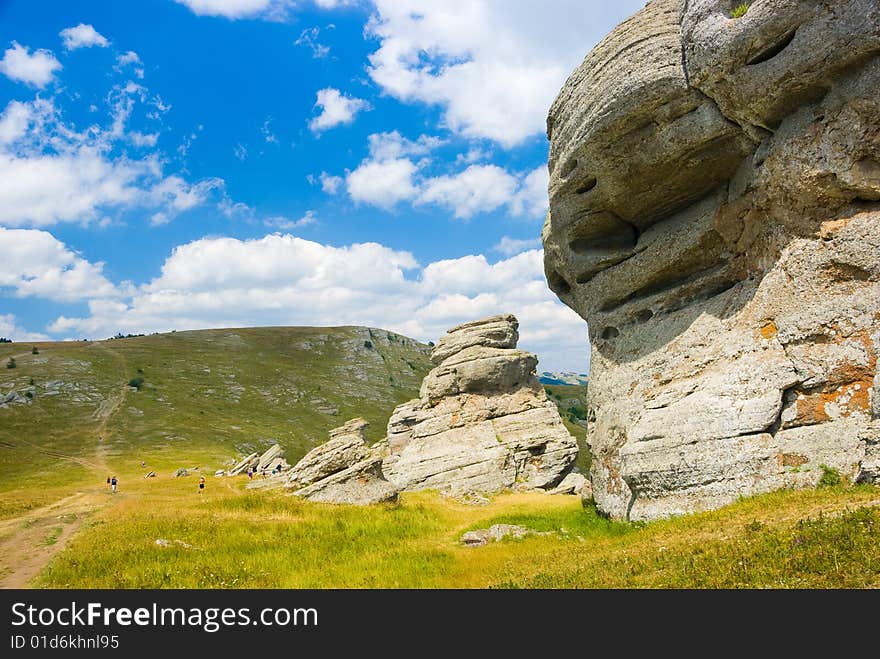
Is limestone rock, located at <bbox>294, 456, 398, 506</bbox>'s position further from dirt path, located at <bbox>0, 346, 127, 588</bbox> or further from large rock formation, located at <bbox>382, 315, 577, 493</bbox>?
dirt path, located at <bbox>0, 346, 127, 588</bbox>

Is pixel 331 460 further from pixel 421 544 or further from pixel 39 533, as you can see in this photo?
pixel 421 544

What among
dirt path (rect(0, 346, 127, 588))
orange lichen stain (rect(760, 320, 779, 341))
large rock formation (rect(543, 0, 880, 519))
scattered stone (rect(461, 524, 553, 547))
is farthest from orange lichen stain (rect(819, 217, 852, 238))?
dirt path (rect(0, 346, 127, 588))

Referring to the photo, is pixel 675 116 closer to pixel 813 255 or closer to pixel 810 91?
pixel 810 91

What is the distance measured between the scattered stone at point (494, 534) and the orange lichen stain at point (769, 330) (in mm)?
12328

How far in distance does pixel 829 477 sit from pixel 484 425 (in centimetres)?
3991

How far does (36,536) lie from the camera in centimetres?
2809

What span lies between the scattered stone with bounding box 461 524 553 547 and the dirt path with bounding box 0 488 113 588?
1673 cm

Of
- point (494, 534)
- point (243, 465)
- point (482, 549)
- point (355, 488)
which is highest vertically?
point (243, 465)

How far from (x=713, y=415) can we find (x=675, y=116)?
40.7 feet

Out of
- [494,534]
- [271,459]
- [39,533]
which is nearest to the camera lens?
[494,534]

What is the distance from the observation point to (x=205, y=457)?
10219 centimetres

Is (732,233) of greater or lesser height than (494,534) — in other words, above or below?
above


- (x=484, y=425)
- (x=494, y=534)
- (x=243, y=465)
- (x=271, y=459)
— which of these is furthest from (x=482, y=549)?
(x=243, y=465)

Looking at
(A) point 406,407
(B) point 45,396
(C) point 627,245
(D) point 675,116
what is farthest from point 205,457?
(D) point 675,116
